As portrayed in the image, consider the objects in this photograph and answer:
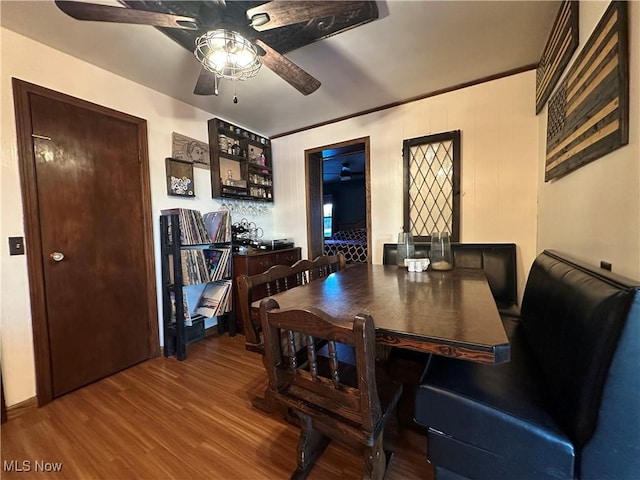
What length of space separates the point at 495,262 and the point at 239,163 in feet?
9.72

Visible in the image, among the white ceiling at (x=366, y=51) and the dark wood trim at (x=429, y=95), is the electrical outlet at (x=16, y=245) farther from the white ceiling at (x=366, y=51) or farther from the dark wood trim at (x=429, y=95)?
the dark wood trim at (x=429, y=95)

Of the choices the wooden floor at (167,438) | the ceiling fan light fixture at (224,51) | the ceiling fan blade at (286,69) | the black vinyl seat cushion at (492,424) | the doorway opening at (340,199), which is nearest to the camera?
the black vinyl seat cushion at (492,424)

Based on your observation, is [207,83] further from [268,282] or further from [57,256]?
[57,256]

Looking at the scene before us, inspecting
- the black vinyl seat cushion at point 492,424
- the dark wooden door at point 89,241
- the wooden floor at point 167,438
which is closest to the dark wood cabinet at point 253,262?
the dark wooden door at point 89,241

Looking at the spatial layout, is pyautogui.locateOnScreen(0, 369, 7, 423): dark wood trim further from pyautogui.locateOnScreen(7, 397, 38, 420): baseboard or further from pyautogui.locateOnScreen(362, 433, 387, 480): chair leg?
pyautogui.locateOnScreen(362, 433, 387, 480): chair leg

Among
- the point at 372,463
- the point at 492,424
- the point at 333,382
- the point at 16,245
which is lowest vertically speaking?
the point at 372,463

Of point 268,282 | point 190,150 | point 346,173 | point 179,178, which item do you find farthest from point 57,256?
point 346,173

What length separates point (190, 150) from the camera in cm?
262

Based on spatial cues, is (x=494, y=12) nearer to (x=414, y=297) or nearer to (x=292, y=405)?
(x=414, y=297)

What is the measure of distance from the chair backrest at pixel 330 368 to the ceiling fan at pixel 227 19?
1294 mm

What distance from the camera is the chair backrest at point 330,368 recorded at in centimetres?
77

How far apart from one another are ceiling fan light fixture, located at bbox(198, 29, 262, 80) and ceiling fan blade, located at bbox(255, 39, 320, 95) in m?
0.06

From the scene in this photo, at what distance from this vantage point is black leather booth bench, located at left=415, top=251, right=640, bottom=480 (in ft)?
2.32

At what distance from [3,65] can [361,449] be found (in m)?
3.04
